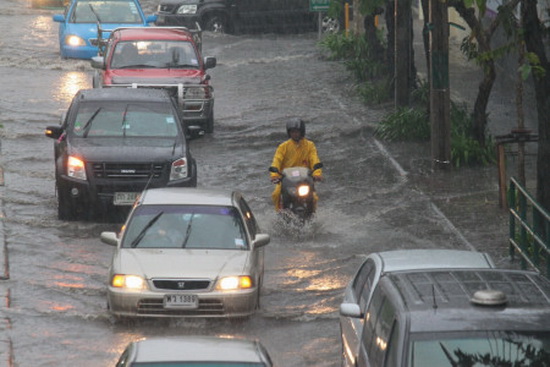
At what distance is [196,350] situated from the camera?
9516 mm

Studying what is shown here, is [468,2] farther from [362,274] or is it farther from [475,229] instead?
[475,229]

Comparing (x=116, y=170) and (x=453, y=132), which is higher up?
(x=116, y=170)

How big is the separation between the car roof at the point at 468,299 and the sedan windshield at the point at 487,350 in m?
0.05

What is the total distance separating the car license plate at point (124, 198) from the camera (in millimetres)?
19078

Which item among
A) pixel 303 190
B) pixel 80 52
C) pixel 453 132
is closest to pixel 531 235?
pixel 303 190

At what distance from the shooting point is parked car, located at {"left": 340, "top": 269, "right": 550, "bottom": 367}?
865 centimetres

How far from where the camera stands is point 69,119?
20.1 m

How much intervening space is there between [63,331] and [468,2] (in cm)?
516

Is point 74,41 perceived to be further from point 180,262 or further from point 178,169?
point 180,262

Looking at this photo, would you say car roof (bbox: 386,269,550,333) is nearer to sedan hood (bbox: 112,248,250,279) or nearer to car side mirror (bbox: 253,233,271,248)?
sedan hood (bbox: 112,248,250,279)

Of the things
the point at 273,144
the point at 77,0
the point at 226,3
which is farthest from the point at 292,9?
the point at 273,144

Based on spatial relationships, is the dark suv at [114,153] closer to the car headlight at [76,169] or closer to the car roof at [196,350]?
the car headlight at [76,169]

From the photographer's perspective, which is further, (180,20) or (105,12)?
(180,20)

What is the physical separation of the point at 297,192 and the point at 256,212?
7.67 ft
